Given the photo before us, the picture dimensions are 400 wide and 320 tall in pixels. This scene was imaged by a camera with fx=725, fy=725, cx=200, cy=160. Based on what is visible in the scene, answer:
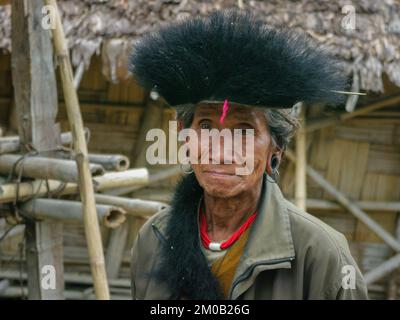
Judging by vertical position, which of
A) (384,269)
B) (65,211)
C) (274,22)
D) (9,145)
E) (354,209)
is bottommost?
(384,269)

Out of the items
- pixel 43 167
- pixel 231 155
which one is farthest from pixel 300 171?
pixel 231 155

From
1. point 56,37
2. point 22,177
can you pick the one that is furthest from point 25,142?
point 56,37

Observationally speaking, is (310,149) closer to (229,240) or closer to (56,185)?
(56,185)

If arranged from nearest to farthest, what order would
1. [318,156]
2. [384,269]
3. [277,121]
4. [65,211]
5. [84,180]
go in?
[277,121], [84,180], [65,211], [384,269], [318,156]

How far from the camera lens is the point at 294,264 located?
2.07 meters

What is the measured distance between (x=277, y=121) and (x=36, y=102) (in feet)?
7.97

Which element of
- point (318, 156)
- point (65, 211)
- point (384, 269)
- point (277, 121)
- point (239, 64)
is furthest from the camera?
point (318, 156)

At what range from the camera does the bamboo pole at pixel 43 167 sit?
381 cm

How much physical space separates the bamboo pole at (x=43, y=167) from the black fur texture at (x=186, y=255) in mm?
1445

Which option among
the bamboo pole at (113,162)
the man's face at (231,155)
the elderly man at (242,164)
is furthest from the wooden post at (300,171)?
the man's face at (231,155)

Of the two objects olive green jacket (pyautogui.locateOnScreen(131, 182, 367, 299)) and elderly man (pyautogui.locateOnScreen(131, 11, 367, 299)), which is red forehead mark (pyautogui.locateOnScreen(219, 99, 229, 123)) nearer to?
elderly man (pyautogui.locateOnScreen(131, 11, 367, 299))

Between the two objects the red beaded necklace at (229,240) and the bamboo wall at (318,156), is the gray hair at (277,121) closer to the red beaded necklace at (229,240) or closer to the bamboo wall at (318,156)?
the red beaded necklace at (229,240)

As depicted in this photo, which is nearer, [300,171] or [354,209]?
[300,171]

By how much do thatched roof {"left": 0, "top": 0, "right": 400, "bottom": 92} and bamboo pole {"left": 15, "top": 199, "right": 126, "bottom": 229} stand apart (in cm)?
198
